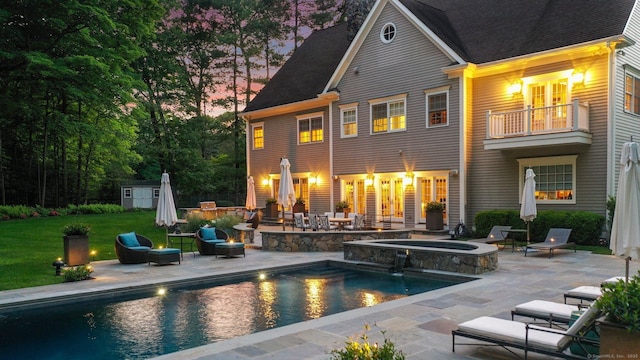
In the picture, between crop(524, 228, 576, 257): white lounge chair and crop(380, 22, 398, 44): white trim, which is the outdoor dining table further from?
crop(380, 22, 398, 44): white trim

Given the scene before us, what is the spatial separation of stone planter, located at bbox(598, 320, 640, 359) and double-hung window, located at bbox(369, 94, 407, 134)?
1667 cm

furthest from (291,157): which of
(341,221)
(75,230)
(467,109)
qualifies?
(75,230)

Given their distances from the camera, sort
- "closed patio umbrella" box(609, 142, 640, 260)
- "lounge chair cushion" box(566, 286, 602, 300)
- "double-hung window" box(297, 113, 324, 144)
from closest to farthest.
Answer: "closed patio umbrella" box(609, 142, 640, 260), "lounge chair cushion" box(566, 286, 602, 300), "double-hung window" box(297, 113, 324, 144)

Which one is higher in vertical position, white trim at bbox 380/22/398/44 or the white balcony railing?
white trim at bbox 380/22/398/44

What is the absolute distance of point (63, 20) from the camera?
20.7 meters

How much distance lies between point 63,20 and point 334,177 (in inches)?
558

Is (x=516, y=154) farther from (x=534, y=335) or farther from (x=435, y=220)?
(x=534, y=335)

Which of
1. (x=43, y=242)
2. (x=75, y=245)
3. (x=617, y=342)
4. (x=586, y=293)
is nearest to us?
(x=617, y=342)

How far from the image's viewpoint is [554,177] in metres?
16.5

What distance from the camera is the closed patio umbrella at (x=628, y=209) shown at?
5.08 meters

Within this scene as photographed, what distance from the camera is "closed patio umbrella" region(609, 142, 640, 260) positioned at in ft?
16.7

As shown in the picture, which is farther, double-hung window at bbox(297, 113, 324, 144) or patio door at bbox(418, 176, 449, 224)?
double-hung window at bbox(297, 113, 324, 144)

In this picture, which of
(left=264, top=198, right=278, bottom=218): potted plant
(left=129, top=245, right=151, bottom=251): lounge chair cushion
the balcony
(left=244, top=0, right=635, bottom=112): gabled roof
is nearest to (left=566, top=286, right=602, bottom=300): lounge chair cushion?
the balcony

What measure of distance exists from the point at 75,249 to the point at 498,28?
17.3 meters
